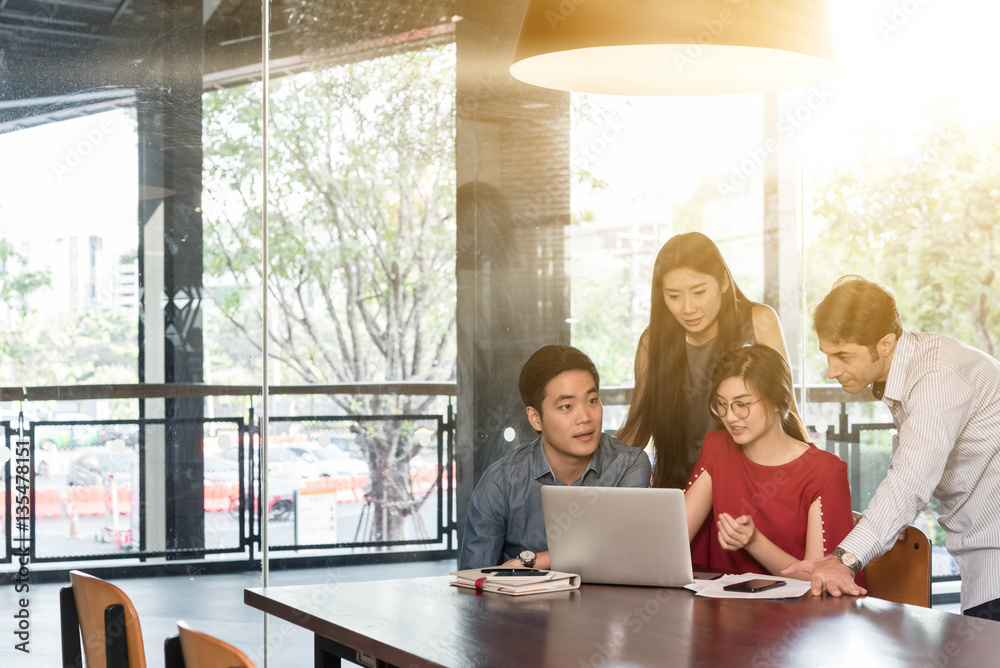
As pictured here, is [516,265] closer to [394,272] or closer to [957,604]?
Answer: [394,272]

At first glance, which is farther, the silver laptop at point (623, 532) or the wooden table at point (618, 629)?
the silver laptop at point (623, 532)

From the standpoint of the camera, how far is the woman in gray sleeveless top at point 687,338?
10.5 ft

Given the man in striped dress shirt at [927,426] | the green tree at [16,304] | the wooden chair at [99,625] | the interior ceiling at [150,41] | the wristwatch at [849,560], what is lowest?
the wooden chair at [99,625]

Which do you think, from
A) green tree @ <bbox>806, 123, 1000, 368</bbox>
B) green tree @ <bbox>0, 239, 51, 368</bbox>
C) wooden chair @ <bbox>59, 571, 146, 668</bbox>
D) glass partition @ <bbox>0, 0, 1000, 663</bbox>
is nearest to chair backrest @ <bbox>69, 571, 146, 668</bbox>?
wooden chair @ <bbox>59, 571, 146, 668</bbox>

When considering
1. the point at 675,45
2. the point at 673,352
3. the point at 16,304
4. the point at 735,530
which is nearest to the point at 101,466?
the point at 16,304

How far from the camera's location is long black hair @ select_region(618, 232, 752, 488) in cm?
320

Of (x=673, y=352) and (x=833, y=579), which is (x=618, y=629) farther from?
(x=673, y=352)

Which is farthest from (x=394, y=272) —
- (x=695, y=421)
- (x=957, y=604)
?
(x=957, y=604)

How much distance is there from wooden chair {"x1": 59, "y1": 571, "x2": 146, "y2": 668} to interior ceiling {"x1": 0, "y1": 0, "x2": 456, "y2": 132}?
212 centimetres

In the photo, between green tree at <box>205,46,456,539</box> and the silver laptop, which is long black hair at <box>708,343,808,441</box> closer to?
the silver laptop

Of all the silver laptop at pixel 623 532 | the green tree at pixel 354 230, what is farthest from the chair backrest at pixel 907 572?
the green tree at pixel 354 230

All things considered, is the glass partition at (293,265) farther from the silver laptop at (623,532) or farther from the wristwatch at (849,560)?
the wristwatch at (849,560)

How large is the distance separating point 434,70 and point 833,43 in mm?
2127

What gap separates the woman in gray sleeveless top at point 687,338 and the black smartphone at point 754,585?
105 centimetres
